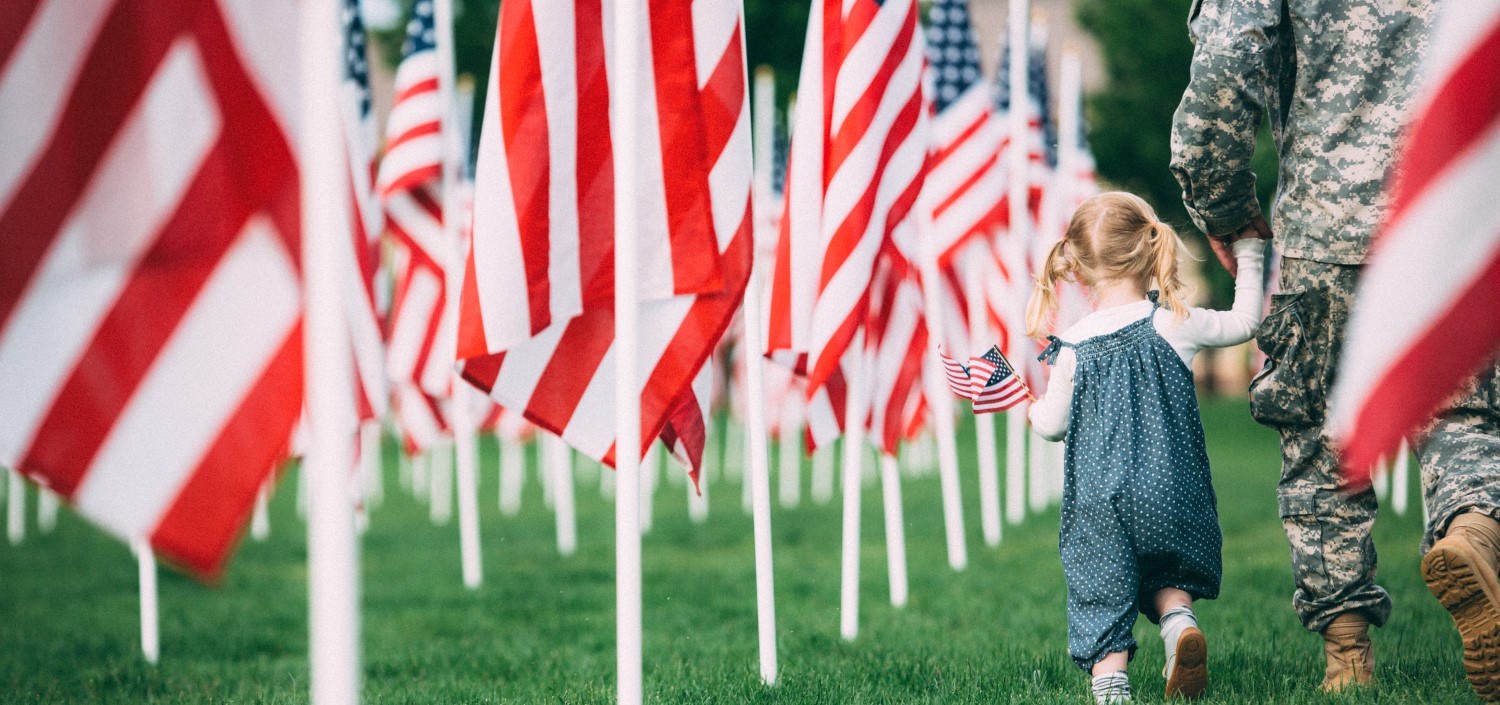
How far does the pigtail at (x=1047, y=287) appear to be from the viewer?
4270 mm

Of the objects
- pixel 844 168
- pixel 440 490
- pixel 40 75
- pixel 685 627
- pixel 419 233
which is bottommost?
pixel 440 490

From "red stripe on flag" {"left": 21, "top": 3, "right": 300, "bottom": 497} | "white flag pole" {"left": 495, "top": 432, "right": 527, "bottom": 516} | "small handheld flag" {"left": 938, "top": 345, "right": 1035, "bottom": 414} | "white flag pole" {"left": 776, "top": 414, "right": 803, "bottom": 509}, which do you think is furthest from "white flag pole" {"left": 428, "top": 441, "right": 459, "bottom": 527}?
"red stripe on flag" {"left": 21, "top": 3, "right": 300, "bottom": 497}

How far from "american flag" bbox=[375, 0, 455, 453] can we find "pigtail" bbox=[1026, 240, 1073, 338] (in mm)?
3612

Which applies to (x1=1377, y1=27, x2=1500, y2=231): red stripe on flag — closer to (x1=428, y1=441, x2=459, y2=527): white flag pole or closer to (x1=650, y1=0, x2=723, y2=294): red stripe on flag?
(x1=650, y1=0, x2=723, y2=294): red stripe on flag

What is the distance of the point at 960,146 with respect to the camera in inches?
380

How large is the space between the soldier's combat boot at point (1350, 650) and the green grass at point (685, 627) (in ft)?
0.24

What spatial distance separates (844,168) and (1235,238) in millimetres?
1469

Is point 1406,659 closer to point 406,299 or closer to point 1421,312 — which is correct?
point 1421,312

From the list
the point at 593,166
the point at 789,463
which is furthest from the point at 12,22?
the point at 789,463

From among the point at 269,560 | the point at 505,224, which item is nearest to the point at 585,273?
the point at 505,224

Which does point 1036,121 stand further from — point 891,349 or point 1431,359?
point 1431,359

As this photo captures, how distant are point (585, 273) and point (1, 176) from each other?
5.33 feet

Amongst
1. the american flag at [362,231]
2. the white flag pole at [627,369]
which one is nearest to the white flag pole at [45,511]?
the american flag at [362,231]

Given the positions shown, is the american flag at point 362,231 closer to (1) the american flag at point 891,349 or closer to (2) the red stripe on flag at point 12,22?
(1) the american flag at point 891,349
